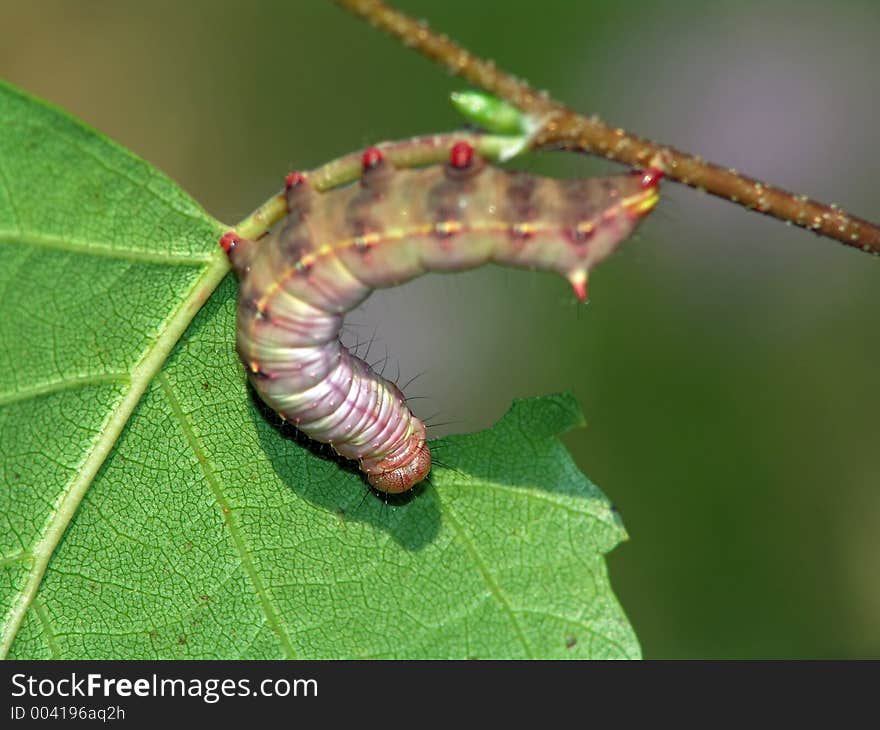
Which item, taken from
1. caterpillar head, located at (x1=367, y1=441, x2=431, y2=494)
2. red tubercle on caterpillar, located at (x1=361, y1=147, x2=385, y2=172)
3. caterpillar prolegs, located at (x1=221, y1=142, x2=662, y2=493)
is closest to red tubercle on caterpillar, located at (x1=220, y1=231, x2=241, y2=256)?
caterpillar prolegs, located at (x1=221, y1=142, x2=662, y2=493)

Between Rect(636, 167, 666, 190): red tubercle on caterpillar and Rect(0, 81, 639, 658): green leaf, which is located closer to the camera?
Rect(636, 167, 666, 190): red tubercle on caterpillar

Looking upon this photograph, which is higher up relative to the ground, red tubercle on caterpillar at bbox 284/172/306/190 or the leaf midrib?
red tubercle on caterpillar at bbox 284/172/306/190

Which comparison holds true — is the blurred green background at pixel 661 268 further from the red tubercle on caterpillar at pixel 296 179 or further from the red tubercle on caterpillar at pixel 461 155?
the red tubercle on caterpillar at pixel 461 155

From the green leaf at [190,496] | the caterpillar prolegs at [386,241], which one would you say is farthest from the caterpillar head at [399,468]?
the caterpillar prolegs at [386,241]

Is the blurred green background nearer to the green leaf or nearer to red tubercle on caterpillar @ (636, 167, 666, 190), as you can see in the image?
the green leaf

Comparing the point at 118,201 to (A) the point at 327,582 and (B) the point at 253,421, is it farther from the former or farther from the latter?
(A) the point at 327,582

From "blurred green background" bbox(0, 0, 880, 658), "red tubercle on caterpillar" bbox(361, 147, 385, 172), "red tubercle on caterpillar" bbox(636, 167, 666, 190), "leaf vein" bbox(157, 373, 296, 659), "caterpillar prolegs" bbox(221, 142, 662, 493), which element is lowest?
"leaf vein" bbox(157, 373, 296, 659)

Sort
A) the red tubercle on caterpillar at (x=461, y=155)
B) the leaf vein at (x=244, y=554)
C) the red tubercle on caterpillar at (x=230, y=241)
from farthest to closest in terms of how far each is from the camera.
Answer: the leaf vein at (x=244, y=554)
the red tubercle on caterpillar at (x=230, y=241)
the red tubercle on caterpillar at (x=461, y=155)

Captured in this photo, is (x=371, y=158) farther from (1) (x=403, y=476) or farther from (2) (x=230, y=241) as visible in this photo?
(1) (x=403, y=476)
